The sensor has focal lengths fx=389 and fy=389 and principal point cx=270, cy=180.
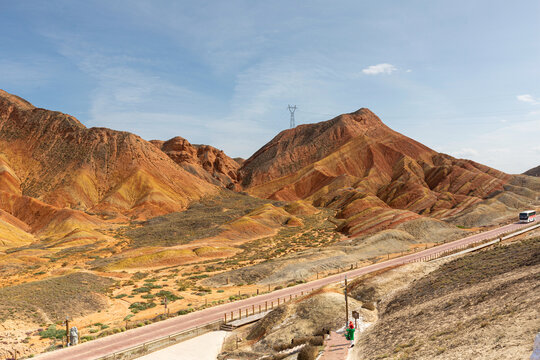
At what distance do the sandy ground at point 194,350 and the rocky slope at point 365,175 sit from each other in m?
53.6

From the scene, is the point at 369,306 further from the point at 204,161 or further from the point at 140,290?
the point at 204,161

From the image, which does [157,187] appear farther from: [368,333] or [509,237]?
[368,333]

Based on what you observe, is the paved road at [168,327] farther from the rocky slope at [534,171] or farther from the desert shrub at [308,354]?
the rocky slope at [534,171]

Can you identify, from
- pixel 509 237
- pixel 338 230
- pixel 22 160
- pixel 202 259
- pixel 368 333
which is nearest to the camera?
pixel 368 333

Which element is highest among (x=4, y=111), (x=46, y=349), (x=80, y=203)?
(x=4, y=111)

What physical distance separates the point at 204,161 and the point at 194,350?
170167mm

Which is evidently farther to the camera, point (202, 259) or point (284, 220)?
point (284, 220)

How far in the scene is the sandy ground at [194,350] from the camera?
22.9 m

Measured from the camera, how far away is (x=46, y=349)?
957 inches

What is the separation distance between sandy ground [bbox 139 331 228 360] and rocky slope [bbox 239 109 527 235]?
5361 centimetres

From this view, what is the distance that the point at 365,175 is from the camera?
146 meters

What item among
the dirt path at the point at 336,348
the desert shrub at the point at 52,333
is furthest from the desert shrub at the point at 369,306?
the desert shrub at the point at 52,333

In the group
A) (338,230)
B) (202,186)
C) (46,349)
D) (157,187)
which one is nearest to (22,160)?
(157,187)

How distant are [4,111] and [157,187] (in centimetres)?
6195
